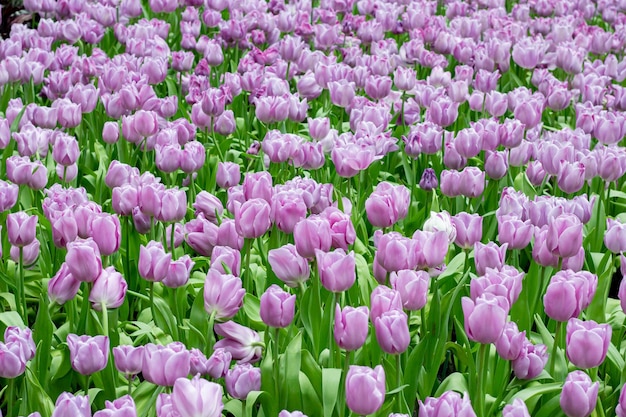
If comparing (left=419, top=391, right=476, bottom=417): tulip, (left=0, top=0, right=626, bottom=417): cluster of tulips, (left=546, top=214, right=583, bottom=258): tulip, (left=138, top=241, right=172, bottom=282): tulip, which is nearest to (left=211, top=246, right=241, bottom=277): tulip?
(left=0, top=0, right=626, bottom=417): cluster of tulips

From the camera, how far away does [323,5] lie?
6414mm

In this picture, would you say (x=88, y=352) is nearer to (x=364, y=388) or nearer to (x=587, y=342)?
(x=364, y=388)

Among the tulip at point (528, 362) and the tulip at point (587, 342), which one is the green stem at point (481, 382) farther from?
the tulip at point (587, 342)

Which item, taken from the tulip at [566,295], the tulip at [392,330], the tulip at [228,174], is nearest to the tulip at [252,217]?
the tulip at [392,330]

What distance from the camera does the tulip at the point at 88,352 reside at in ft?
5.91

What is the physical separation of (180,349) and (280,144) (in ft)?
4.74

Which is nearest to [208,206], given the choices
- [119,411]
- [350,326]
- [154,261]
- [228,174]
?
[228,174]

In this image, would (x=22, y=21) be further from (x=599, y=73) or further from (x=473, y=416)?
(x=473, y=416)

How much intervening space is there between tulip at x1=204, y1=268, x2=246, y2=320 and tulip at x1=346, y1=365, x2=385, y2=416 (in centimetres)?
46

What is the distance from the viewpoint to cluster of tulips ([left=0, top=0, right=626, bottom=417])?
6.12ft

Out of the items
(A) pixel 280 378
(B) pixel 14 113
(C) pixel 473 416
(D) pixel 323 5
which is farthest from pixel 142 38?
(C) pixel 473 416

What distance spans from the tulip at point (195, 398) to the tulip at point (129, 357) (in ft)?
1.16

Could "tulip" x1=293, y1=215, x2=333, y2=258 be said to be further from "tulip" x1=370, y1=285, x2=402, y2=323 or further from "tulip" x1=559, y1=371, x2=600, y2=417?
"tulip" x1=559, y1=371, x2=600, y2=417

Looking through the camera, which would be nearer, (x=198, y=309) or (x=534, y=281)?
(x=198, y=309)
